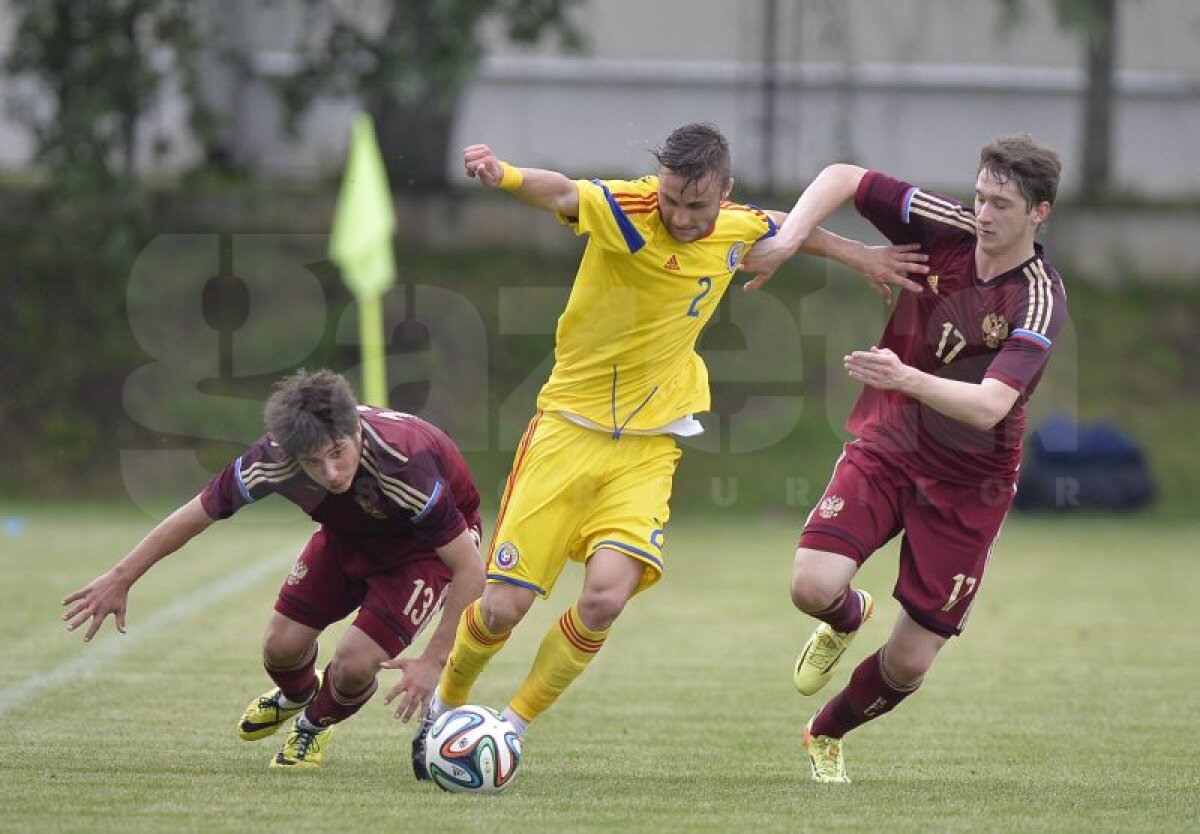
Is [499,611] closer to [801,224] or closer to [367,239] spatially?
[801,224]

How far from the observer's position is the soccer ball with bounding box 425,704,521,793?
577 cm

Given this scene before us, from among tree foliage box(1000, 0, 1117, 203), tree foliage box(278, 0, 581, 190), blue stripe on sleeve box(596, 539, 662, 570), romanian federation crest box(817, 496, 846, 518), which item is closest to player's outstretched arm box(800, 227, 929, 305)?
romanian federation crest box(817, 496, 846, 518)

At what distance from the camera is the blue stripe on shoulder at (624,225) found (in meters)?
6.14

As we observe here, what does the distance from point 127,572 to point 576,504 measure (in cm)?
158

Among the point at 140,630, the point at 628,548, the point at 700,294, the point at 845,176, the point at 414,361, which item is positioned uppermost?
the point at 845,176

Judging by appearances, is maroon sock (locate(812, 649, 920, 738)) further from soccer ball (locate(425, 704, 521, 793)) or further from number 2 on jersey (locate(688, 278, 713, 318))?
number 2 on jersey (locate(688, 278, 713, 318))

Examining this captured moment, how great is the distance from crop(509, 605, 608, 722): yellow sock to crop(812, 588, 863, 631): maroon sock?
2.79 feet

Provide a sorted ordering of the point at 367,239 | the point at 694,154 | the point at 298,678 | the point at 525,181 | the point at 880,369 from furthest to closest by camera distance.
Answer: the point at 367,239 < the point at 298,678 < the point at 694,154 < the point at 525,181 < the point at 880,369

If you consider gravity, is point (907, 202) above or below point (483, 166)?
below

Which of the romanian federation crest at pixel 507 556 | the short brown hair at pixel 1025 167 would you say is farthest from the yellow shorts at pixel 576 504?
the short brown hair at pixel 1025 167

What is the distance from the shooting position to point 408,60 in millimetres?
17750

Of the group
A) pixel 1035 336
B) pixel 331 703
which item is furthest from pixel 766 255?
pixel 331 703

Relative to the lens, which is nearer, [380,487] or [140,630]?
[380,487]

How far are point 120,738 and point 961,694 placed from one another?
4035 mm
